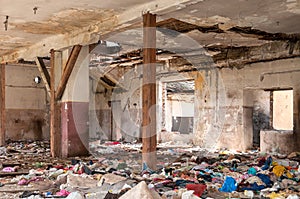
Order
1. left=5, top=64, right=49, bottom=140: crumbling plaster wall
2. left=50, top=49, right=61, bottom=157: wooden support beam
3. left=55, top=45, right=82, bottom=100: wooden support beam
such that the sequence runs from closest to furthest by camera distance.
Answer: left=55, top=45, right=82, bottom=100: wooden support beam → left=50, top=49, right=61, bottom=157: wooden support beam → left=5, top=64, right=49, bottom=140: crumbling plaster wall

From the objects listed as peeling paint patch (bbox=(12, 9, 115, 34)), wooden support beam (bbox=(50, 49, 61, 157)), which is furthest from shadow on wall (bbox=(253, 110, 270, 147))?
peeling paint patch (bbox=(12, 9, 115, 34))

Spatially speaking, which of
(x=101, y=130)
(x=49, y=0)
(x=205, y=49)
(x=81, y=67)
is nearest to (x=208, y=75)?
(x=205, y=49)

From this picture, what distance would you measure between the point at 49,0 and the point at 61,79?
327 centimetres

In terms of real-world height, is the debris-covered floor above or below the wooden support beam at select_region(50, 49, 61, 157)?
below

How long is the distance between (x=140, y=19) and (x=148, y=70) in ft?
3.88

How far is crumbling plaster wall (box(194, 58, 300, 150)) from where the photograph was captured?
35.2 feet

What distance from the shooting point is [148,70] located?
687cm

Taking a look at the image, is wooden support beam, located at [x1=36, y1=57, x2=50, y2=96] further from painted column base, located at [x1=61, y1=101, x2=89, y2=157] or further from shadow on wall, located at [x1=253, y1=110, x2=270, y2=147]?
shadow on wall, located at [x1=253, y1=110, x2=270, y2=147]

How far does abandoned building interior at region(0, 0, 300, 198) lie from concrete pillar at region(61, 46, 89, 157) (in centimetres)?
3

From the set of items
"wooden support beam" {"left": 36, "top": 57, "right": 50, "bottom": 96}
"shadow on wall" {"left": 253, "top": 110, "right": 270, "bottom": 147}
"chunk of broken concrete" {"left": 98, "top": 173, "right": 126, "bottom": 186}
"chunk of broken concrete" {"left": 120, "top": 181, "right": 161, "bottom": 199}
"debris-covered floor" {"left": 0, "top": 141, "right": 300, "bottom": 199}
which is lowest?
"debris-covered floor" {"left": 0, "top": 141, "right": 300, "bottom": 199}

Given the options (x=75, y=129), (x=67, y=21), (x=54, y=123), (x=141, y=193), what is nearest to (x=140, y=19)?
(x=67, y=21)

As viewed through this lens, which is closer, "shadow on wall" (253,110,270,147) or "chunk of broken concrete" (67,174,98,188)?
"chunk of broken concrete" (67,174,98,188)

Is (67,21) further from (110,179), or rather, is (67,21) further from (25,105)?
(25,105)

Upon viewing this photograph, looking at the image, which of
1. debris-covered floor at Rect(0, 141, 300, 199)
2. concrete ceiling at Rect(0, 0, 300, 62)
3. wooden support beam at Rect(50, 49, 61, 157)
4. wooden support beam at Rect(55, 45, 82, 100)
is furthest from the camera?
wooden support beam at Rect(50, 49, 61, 157)
